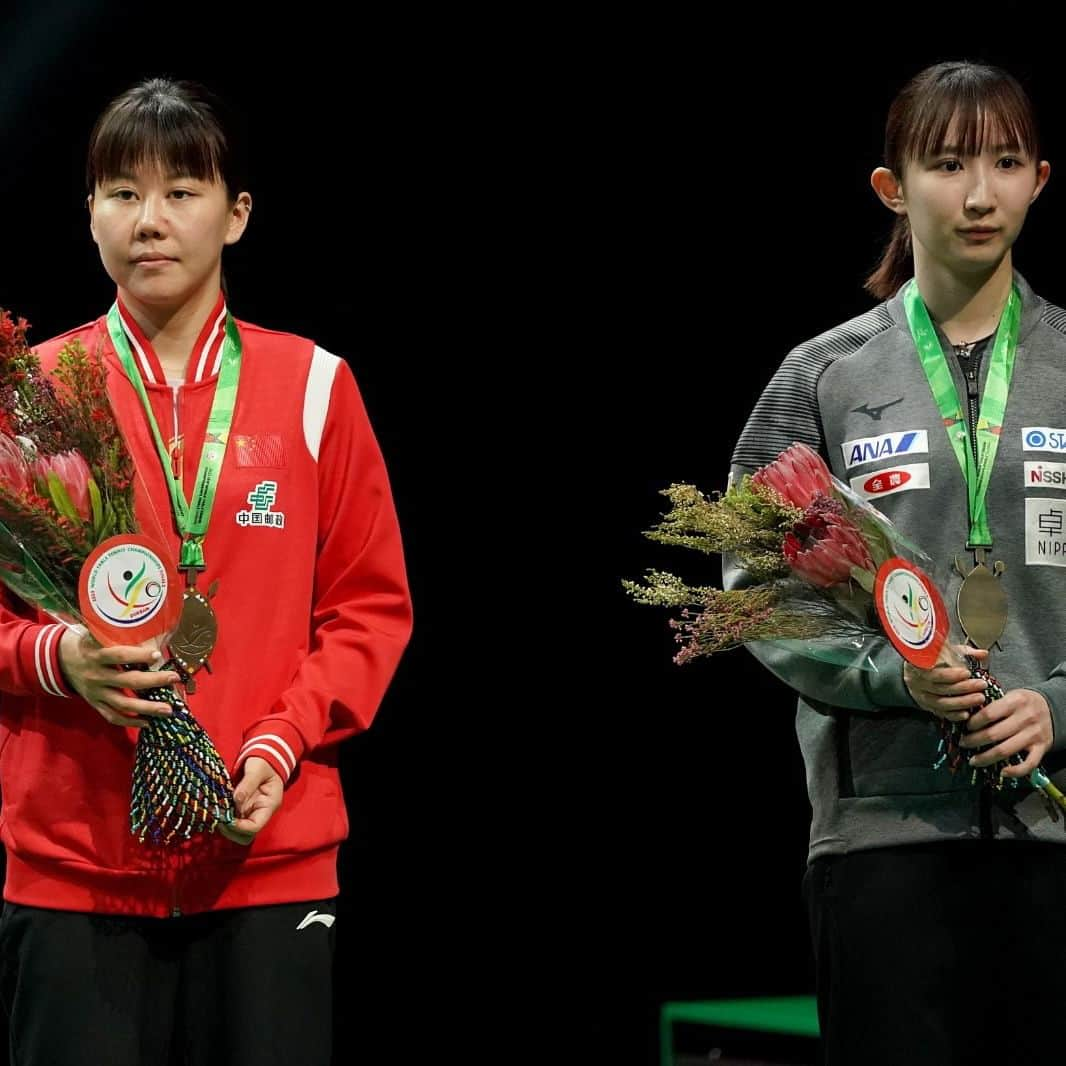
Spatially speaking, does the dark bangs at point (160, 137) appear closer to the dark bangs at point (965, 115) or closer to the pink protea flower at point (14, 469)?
the pink protea flower at point (14, 469)

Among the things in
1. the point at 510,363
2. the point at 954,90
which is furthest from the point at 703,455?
the point at 954,90

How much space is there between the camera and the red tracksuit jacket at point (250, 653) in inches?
85.9

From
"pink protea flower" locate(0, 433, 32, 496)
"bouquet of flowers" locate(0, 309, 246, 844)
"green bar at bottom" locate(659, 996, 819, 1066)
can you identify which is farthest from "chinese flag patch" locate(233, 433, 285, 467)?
"green bar at bottom" locate(659, 996, 819, 1066)

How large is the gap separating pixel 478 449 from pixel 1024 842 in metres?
2.01

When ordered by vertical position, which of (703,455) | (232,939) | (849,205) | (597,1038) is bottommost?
(597,1038)

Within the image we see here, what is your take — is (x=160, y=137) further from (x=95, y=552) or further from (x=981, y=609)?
(x=981, y=609)

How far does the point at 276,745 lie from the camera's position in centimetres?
219

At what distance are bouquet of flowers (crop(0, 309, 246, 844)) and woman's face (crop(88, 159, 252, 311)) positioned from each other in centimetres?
24

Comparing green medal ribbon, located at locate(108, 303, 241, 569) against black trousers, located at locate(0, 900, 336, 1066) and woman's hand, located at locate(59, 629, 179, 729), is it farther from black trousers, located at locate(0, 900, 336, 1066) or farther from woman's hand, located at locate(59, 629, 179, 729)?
black trousers, located at locate(0, 900, 336, 1066)

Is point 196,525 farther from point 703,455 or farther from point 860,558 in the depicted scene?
point 703,455

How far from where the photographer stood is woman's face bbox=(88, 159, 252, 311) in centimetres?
237

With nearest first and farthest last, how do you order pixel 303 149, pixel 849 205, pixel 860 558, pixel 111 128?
pixel 860 558 < pixel 111 128 < pixel 303 149 < pixel 849 205

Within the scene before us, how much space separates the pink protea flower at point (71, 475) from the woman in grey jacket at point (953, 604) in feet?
2.77

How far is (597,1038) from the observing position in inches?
159
